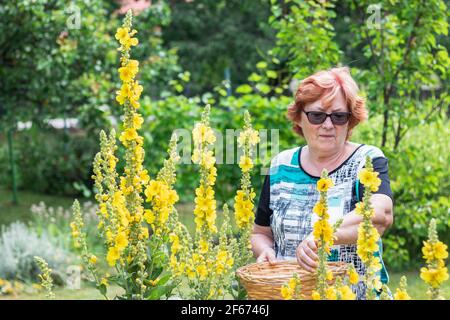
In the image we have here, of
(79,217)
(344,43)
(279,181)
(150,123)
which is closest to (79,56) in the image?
(150,123)

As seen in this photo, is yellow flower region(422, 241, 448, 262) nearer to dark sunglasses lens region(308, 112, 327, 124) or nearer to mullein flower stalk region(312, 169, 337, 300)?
mullein flower stalk region(312, 169, 337, 300)

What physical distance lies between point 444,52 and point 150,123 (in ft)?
9.44

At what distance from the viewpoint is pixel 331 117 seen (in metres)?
2.54

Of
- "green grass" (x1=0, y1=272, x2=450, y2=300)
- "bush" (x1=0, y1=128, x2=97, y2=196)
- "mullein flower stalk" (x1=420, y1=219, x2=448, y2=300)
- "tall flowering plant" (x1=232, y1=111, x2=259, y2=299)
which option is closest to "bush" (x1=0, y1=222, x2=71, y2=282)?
"green grass" (x1=0, y1=272, x2=450, y2=300)

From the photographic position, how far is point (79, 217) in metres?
2.05

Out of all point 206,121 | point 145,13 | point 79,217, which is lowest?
point 79,217

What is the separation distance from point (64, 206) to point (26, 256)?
3.91 meters

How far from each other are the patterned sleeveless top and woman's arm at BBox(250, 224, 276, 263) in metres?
0.04

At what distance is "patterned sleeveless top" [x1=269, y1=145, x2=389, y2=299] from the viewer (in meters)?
2.46

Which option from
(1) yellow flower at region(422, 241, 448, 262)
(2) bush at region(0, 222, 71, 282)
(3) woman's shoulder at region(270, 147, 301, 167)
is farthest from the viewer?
(2) bush at region(0, 222, 71, 282)

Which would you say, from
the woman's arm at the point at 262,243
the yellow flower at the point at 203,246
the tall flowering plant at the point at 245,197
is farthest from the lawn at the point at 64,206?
the yellow flower at the point at 203,246

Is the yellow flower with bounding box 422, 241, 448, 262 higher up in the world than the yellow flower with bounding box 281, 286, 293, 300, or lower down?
higher up
